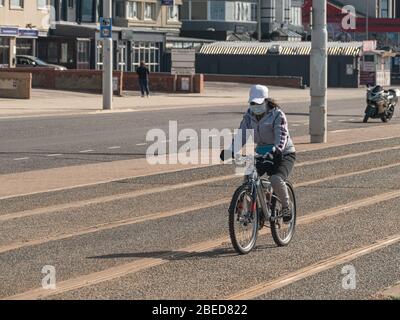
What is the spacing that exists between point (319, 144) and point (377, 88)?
12.5 metres

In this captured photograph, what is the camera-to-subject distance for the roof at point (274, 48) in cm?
8869

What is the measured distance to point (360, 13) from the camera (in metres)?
137


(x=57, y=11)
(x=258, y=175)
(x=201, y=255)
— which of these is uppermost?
(x=57, y=11)

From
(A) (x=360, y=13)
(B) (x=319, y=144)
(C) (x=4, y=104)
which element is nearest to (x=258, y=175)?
(B) (x=319, y=144)

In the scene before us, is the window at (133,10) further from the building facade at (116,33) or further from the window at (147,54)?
the window at (147,54)

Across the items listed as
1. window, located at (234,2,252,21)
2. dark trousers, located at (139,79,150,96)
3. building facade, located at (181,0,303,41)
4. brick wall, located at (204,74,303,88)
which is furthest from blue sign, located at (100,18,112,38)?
window, located at (234,2,252,21)

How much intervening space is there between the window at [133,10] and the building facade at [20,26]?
14.9 meters

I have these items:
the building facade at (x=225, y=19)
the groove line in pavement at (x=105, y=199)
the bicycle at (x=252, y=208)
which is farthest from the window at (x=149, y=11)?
the bicycle at (x=252, y=208)

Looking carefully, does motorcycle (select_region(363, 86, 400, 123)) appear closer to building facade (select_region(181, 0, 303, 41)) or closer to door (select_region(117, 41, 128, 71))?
door (select_region(117, 41, 128, 71))

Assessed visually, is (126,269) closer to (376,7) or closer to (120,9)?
(120,9)

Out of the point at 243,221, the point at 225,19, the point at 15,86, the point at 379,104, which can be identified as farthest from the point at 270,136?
the point at 225,19

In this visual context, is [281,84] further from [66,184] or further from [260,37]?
[66,184]

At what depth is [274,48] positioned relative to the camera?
91125 millimetres

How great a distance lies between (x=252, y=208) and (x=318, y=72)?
691 inches
